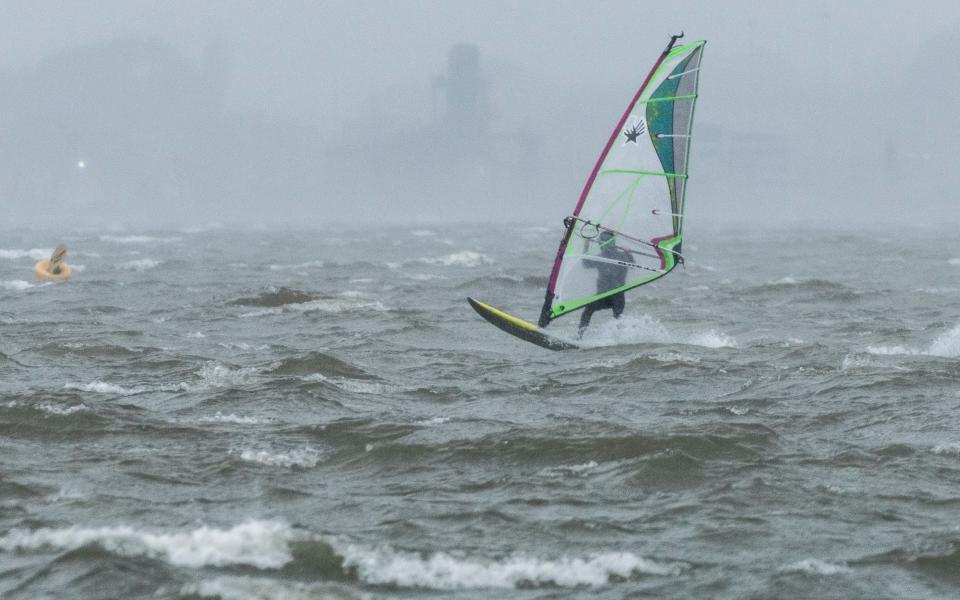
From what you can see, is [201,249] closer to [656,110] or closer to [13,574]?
[656,110]

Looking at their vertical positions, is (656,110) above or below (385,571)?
above

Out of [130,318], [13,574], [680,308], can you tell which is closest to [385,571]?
[13,574]

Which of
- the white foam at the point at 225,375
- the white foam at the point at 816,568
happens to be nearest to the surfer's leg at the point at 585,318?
the white foam at the point at 225,375

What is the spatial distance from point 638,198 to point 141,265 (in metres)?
30.0

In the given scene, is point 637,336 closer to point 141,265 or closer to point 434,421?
point 434,421

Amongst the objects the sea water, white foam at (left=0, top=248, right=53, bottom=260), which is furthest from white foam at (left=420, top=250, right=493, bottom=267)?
the sea water

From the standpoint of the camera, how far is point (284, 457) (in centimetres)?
1248

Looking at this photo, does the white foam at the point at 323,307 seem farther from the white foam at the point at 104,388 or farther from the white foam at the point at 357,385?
the white foam at the point at 104,388

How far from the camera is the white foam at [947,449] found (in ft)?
41.2

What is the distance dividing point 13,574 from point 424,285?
28745mm

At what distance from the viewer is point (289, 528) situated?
9.85 metres

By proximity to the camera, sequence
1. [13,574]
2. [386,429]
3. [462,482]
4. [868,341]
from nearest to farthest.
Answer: [13,574] → [462,482] → [386,429] → [868,341]

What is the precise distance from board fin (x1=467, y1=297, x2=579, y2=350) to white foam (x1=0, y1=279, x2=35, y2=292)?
1711cm

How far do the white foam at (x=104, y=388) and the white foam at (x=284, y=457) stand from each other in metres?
4.13
